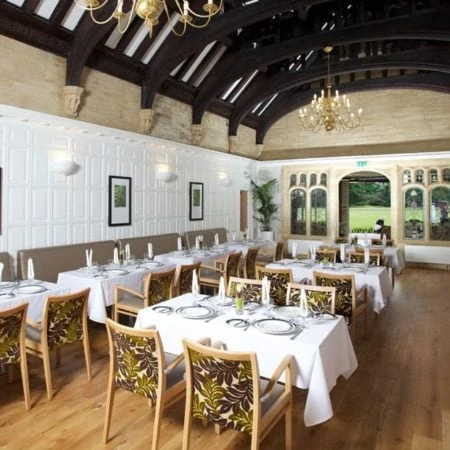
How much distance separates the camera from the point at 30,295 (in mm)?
4039

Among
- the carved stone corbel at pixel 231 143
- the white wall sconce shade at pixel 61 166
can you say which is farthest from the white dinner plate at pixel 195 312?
the carved stone corbel at pixel 231 143

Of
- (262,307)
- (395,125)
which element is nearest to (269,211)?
(395,125)

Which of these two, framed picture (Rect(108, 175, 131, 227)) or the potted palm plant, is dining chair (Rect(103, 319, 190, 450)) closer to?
framed picture (Rect(108, 175, 131, 227))

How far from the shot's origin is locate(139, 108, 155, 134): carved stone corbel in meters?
8.16

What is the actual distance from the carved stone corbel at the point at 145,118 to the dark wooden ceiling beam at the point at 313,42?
6.25 feet

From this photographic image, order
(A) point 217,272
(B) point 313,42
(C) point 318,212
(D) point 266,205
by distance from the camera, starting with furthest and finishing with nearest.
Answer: (D) point 266,205
(C) point 318,212
(B) point 313,42
(A) point 217,272

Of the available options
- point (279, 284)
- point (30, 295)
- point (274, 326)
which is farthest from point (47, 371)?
point (279, 284)

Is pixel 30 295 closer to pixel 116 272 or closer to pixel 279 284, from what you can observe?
pixel 116 272

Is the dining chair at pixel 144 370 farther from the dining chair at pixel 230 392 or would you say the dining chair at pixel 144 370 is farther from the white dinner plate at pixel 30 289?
the white dinner plate at pixel 30 289

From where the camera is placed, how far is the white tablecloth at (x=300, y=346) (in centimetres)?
258

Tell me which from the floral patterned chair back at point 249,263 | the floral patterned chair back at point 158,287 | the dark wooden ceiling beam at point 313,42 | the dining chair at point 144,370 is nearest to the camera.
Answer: the dining chair at point 144,370

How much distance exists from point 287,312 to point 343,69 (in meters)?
7.89

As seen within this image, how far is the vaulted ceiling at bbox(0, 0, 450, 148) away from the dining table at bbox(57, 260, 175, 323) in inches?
133

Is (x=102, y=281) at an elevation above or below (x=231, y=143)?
below
